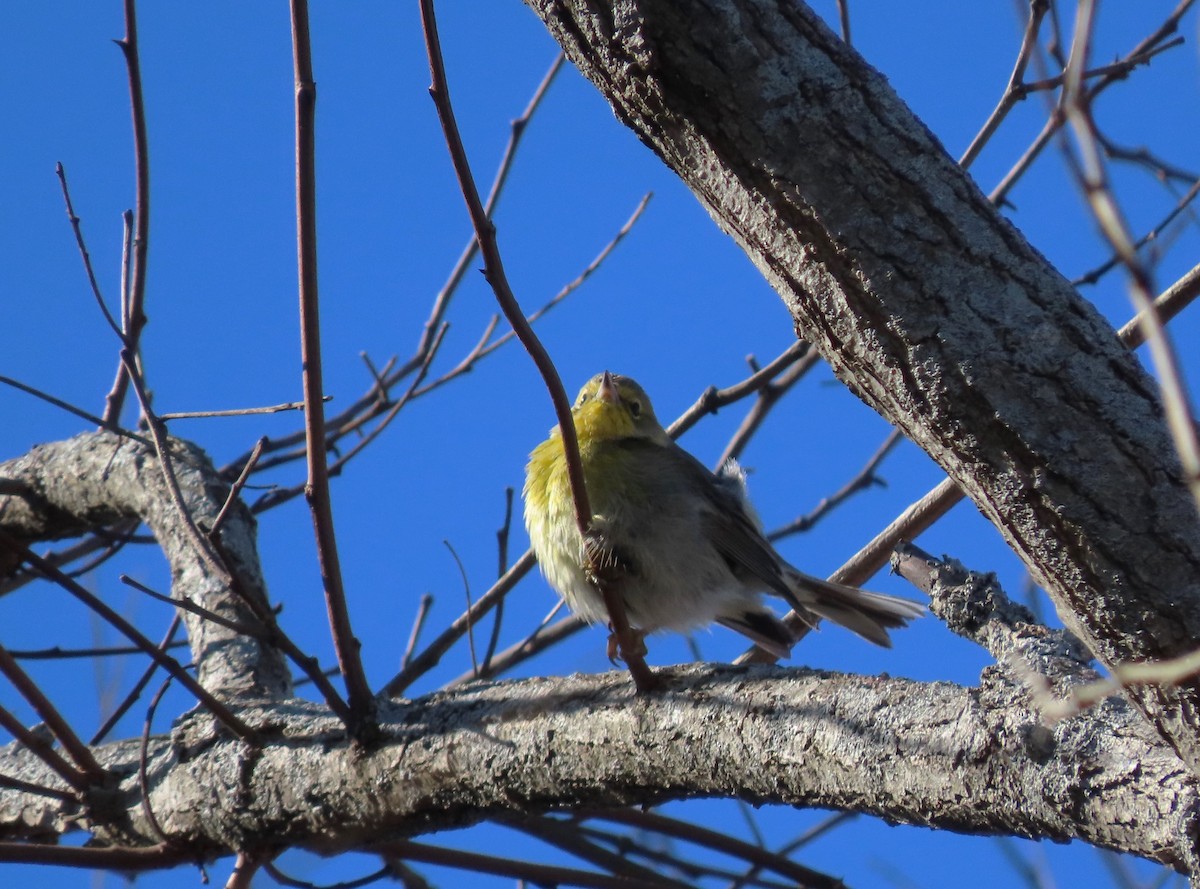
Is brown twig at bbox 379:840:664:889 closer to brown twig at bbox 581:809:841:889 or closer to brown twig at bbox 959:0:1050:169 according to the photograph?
brown twig at bbox 581:809:841:889

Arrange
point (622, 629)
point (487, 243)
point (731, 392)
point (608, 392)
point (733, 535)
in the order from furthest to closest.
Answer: point (608, 392) < point (733, 535) < point (731, 392) < point (622, 629) < point (487, 243)

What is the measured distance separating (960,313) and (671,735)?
1161mm

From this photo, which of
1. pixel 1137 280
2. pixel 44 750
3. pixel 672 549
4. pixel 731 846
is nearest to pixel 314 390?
pixel 44 750

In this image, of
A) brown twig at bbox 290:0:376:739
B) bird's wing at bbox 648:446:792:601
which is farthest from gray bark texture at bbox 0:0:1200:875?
bird's wing at bbox 648:446:792:601

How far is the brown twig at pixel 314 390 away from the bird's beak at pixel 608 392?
2.58 m

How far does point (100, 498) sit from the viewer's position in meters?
4.91

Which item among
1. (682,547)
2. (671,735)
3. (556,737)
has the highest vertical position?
(682,547)

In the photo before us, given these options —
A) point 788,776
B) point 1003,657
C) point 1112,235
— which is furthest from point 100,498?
point 1112,235

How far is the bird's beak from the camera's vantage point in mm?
5508

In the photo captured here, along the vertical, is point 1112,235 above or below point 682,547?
below

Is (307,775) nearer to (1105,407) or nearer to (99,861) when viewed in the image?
(99,861)

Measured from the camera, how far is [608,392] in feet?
18.1

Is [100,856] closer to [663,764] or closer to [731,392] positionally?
[663,764]

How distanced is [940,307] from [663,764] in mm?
1207
